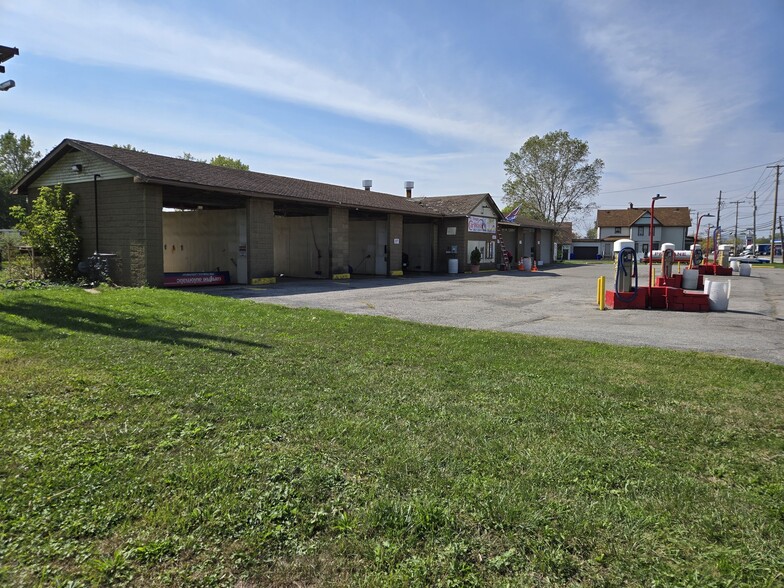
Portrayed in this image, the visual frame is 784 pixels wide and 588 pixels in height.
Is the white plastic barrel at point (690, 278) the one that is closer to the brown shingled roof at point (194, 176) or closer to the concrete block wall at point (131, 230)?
the brown shingled roof at point (194, 176)

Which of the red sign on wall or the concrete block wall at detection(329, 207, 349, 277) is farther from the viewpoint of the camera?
the concrete block wall at detection(329, 207, 349, 277)

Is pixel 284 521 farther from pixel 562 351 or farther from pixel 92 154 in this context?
pixel 92 154

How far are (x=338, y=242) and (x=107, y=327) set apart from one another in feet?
52.4

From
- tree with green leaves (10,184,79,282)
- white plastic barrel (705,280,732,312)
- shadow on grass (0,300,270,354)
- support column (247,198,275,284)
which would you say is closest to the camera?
shadow on grass (0,300,270,354)

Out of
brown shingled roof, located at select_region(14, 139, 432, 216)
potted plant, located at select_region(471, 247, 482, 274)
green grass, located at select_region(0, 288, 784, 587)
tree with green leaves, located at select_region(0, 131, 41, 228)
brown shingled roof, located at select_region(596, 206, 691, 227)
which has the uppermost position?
tree with green leaves, located at select_region(0, 131, 41, 228)

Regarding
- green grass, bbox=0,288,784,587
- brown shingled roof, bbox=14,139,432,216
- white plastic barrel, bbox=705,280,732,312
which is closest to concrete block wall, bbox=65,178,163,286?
brown shingled roof, bbox=14,139,432,216

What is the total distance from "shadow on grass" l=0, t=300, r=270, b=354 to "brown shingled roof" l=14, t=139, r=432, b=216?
6906 millimetres

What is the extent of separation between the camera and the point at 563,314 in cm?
1262

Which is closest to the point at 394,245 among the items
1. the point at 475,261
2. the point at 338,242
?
the point at 338,242

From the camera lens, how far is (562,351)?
7566mm

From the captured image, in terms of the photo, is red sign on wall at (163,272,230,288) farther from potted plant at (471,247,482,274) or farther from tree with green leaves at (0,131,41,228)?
tree with green leaves at (0,131,41,228)

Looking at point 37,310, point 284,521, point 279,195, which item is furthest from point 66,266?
point 284,521

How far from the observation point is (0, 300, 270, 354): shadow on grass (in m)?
7.03

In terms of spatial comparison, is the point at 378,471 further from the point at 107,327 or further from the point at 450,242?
the point at 450,242
